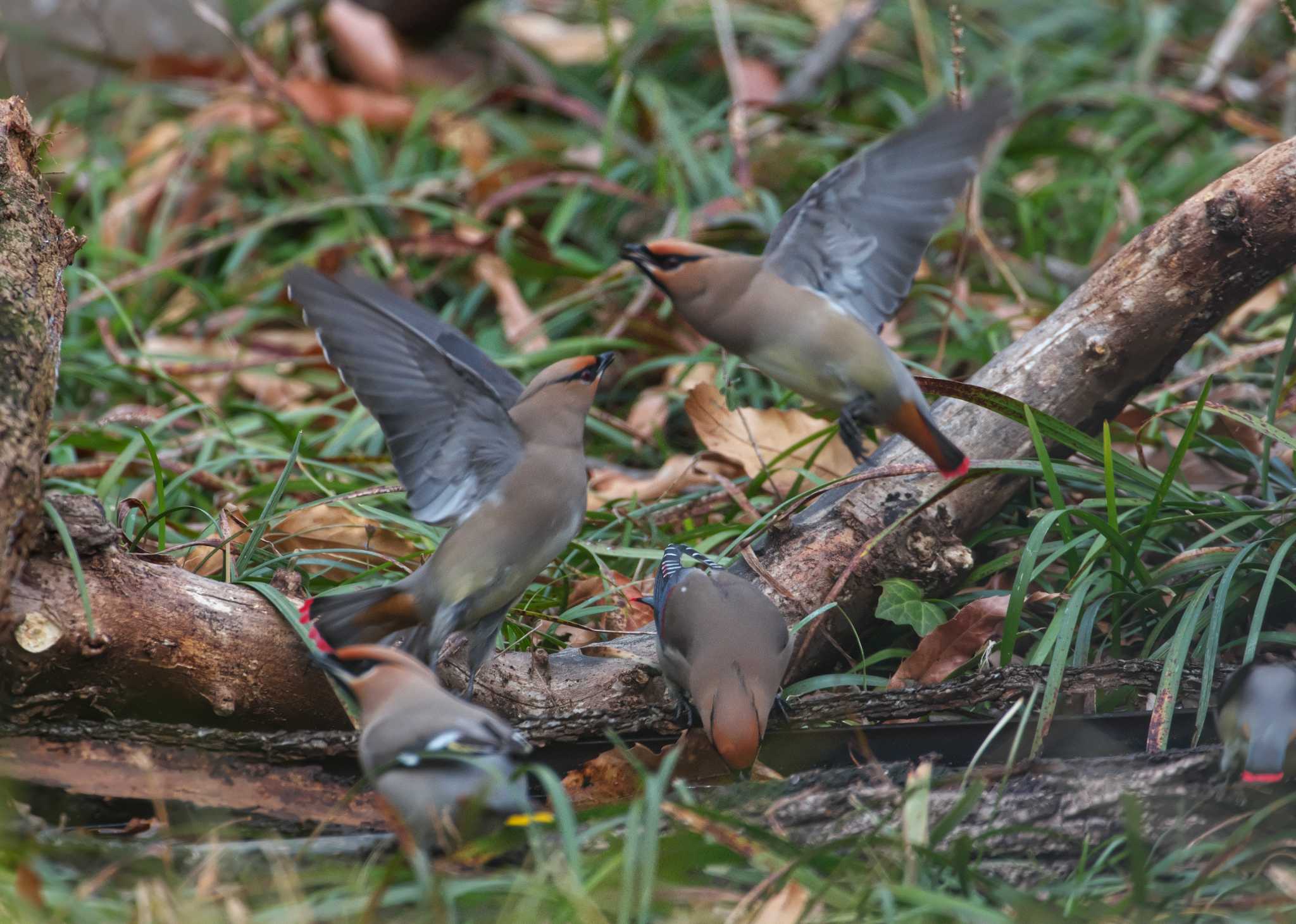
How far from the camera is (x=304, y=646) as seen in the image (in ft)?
9.91

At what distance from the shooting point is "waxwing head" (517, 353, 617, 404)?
314cm

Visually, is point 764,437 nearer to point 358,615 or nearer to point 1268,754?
→ point 358,615

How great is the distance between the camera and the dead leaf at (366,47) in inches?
303

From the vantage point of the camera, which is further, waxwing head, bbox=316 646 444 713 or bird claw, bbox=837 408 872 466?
bird claw, bbox=837 408 872 466

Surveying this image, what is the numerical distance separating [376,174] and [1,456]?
4.62 m

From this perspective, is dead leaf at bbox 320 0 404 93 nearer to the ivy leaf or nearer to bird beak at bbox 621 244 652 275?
bird beak at bbox 621 244 652 275

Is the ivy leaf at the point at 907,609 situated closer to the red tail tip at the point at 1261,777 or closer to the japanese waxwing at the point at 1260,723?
the japanese waxwing at the point at 1260,723

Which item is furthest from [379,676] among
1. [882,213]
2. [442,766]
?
[882,213]

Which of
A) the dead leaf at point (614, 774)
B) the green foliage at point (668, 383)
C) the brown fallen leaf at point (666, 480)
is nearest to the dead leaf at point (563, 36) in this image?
the green foliage at point (668, 383)

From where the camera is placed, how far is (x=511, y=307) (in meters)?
6.09

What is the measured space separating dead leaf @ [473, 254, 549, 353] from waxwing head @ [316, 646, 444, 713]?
10.2 feet

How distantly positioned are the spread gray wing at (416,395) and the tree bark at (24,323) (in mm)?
515

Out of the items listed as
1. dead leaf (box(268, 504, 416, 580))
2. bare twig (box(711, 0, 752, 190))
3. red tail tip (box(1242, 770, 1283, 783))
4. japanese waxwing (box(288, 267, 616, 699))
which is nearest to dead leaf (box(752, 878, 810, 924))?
red tail tip (box(1242, 770, 1283, 783))

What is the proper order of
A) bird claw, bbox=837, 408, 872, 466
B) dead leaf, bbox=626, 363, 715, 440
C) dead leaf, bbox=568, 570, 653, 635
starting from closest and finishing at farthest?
bird claw, bbox=837, 408, 872, 466
dead leaf, bbox=568, 570, 653, 635
dead leaf, bbox=626, 363, 715, 440
